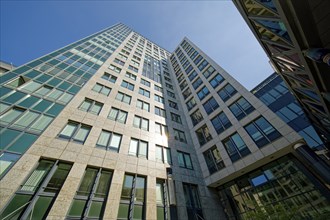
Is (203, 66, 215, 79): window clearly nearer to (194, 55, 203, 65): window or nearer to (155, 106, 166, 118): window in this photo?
(194, 55, 203, 65): window

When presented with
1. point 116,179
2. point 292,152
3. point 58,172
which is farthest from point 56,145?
point 292,152

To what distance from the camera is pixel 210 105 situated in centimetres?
2411

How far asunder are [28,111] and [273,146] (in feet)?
72.1

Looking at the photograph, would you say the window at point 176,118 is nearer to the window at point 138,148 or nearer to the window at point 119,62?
the window at point 138,148

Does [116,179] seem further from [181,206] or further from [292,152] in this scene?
[292,152]

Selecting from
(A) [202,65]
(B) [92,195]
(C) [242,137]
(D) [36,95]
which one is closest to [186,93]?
(A) [202,65]

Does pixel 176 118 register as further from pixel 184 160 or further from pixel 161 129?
pixel 184 160

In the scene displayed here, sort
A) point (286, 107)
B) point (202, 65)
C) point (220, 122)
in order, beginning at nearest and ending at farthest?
1. point (220, 122)
2. point (286, 107)
3. point (202, 65)

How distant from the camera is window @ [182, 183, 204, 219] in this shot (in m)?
15.0

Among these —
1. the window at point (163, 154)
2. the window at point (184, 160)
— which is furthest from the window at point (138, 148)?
the window at point (184, 160)

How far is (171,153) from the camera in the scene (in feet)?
63.6

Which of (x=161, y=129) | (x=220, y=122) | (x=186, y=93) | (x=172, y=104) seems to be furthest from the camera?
(x=186, y=93)

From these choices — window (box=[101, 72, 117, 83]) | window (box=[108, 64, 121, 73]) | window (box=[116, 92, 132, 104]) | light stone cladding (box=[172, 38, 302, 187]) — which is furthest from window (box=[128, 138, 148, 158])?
window (box=[108, 64, 121, 73])

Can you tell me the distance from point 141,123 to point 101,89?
22.6 feet
